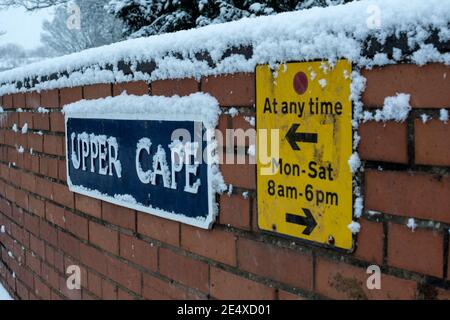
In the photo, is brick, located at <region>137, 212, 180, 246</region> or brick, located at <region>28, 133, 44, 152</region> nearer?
brick, located at <region>137, 212, 180, 246</region>

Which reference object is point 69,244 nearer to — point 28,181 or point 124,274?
point 124,274

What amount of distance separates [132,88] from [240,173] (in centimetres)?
61

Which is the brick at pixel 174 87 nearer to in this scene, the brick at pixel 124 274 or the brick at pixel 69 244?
the brick at pixel 124 274

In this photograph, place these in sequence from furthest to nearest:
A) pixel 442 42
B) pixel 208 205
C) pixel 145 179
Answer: pixel 145 179 → pixel 208 205 → pixel 442 42

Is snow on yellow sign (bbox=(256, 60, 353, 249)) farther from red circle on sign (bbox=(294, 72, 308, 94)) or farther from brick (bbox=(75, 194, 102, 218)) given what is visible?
brick (bbox=(75, 194, 102, 218))

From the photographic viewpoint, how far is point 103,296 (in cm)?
195

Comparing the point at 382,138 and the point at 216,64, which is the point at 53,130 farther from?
the point at 382,138

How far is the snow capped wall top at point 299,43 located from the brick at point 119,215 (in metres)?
0.47

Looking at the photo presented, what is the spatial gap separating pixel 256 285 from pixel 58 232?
4.29ft

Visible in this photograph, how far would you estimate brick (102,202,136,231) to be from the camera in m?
1.77

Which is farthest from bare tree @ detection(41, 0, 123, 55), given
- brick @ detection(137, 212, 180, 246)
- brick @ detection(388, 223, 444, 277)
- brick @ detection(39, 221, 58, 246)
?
brick @ detection(388, 223, 444, 277)

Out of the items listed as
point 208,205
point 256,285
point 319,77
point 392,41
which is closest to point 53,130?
point 208,205

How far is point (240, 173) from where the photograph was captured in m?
1.33

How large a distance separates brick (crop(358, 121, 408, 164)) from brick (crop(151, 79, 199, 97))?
57 cm
